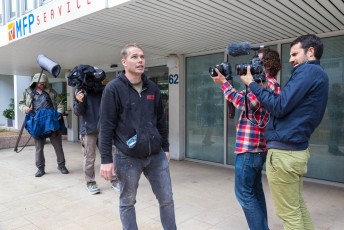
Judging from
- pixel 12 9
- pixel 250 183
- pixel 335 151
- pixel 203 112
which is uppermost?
pixel 12 9

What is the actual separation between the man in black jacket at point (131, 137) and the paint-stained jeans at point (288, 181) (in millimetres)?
898

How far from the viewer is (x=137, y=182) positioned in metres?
2.58

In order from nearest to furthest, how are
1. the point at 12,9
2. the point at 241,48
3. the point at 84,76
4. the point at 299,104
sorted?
the point at 299,104, the point at 241,48, the point at 84,76, the point at 12,9

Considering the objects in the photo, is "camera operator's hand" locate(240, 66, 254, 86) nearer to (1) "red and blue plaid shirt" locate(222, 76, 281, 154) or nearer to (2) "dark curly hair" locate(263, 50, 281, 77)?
(1) "red and blue plaid shirt" locate(222, 76, 281, 154)

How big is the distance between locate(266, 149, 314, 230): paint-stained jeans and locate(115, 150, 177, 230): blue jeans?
35.0 inches

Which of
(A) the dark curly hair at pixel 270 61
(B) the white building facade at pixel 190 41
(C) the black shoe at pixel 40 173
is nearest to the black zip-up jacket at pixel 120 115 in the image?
(A) the dark curly hair at pixel 270 61

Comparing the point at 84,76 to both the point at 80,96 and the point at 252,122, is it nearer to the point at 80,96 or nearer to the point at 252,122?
the point at 80,96

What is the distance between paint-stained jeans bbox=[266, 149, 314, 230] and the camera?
2.17 meters

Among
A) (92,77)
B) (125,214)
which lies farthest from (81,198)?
(125,214)

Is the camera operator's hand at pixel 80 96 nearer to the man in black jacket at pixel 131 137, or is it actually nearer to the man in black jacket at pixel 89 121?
the man in black jacket at pixel 89 121

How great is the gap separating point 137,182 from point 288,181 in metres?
1.21

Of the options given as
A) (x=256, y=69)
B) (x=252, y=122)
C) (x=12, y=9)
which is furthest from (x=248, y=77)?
(x=12, y=9)

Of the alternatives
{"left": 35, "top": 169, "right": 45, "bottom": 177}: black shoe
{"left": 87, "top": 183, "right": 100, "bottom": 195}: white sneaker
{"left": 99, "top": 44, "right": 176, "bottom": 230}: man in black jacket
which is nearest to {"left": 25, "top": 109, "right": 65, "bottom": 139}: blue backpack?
{"left": 35, "top": 169, "right": 45, "bottom": 177}: black shoe

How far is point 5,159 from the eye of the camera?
23.9 ft
